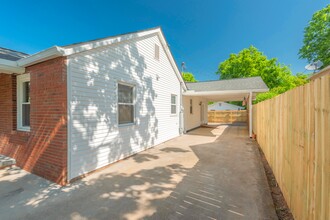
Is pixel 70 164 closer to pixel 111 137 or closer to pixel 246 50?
pixel 111 137

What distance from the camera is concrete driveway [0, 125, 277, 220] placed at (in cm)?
260

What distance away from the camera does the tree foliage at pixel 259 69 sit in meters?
30.7

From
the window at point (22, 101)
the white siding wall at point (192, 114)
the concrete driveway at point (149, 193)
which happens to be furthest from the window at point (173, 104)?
the window at point (22, 101)

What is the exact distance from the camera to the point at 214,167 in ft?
15.1

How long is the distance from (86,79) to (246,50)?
3860 cm

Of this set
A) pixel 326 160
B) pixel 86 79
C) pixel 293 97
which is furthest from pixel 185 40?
Result: pixel 326 160

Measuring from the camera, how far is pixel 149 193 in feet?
10.6

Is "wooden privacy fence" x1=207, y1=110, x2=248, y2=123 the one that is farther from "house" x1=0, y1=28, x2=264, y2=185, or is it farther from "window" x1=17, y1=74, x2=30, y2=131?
"window" x1=17, y1=74, x2=30, y2=131

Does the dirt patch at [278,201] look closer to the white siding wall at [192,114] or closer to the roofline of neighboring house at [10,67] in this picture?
A: the roofline of neighboring house at [10,67]

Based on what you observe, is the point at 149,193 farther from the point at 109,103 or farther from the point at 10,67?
the point at 10,67

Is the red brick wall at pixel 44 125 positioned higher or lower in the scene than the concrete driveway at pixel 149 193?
higher

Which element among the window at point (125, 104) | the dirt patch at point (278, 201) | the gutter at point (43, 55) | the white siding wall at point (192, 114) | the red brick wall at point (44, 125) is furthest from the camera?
the white siding wall at point (192, 114)

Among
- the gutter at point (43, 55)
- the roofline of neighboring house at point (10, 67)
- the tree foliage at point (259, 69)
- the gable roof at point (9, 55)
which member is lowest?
the roofline of neighboring house at point (10, 67)

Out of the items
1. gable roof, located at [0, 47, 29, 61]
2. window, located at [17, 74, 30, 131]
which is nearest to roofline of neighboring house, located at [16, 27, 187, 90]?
gable roof, located at [0, 47, 29, 61]
